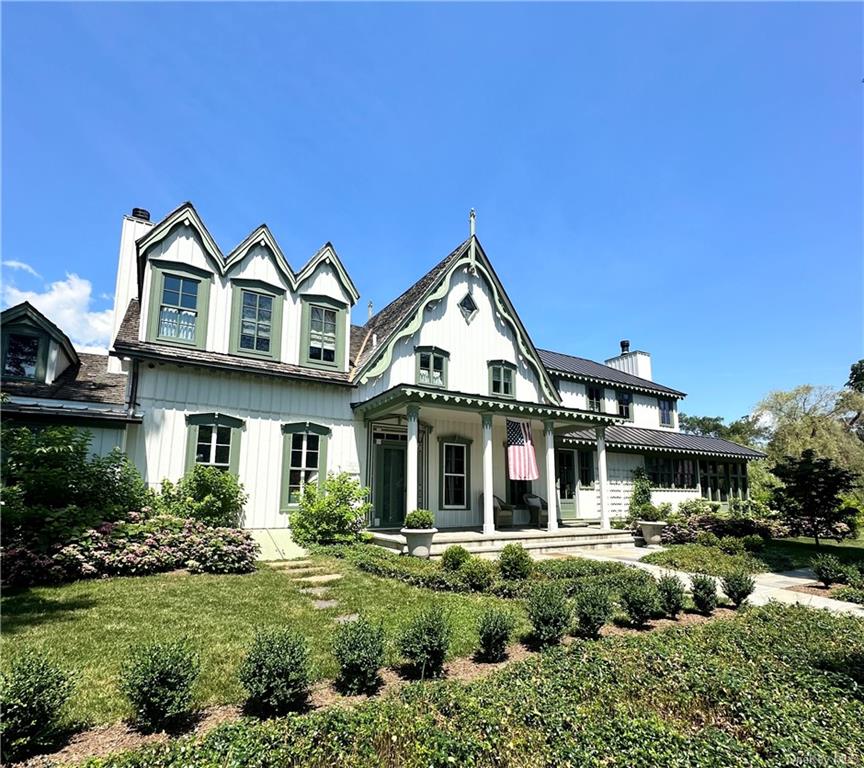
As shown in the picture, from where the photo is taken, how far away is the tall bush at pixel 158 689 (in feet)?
12.5

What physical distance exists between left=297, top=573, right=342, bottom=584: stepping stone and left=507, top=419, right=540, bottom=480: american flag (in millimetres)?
6733

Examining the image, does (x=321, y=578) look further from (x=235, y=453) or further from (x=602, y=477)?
(x=602, y=477)

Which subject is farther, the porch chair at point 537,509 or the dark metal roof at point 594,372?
the dark metal roof at point 594,372

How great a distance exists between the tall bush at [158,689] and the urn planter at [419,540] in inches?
312

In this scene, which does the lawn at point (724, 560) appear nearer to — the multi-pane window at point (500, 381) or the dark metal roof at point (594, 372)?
the multi-pane window at point (500, 381)

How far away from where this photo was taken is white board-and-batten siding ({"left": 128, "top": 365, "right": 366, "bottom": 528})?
1210 cm

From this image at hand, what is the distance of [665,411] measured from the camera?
2691cm

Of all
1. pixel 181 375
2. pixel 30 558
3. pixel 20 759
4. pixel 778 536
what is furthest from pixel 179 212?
pixel 778 536

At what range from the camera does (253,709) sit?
13.8ft

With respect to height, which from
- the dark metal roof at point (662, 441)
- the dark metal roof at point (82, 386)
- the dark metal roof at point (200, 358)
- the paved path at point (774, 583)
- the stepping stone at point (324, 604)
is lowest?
the paved path at point (774, 583)

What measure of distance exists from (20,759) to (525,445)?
13091 mm

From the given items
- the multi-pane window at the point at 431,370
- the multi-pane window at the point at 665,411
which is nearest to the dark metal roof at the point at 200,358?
the multi-pane window at the point at 431,370

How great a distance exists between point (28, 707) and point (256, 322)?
11830 mm

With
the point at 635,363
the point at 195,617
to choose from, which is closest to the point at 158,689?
the point at 195,617
